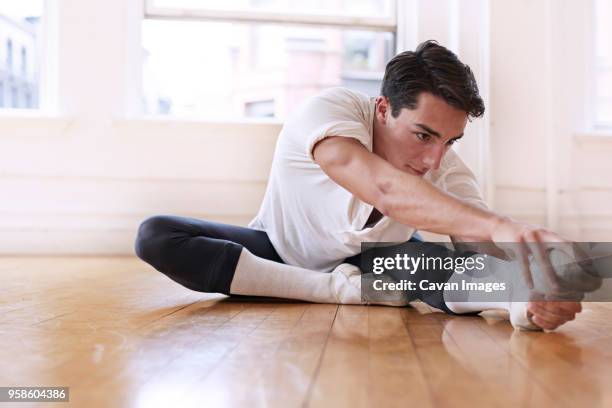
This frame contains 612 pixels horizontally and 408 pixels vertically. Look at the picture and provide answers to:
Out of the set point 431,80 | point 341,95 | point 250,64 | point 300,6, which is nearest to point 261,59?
point 250,64

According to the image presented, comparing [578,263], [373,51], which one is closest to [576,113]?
[373,51]

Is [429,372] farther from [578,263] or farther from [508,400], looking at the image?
[578,263]

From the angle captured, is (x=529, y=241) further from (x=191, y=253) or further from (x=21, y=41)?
(x=21, y=41)

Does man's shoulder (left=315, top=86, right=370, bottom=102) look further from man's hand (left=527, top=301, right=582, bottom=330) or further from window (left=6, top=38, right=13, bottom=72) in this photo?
window (left=6, top=38, right=13, bottom=72)

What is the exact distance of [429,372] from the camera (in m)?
0.83

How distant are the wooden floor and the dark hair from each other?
453mm

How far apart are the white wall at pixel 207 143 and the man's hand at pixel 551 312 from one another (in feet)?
6.32

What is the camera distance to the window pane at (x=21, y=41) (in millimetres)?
3174

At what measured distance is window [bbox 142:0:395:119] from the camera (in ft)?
10.6

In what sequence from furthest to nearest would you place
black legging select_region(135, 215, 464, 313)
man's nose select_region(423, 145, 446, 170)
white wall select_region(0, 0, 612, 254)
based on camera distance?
white wall select_region(0, 0, 612, 254)
black legging select_region(135, 215, 464, 313)
man's nose select_region(423, 145, 446, 170)

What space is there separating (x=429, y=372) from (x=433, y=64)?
76 cm

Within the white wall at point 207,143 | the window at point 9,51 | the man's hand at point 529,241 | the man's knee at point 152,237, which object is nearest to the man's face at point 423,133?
the man's hand at point 529,241

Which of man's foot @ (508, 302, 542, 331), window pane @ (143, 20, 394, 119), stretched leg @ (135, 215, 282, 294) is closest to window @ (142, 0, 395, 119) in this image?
window pane @ (143, 20, 394, 119)

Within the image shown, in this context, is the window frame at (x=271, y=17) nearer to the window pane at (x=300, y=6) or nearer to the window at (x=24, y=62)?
the window pane at (x=300, y=6)
